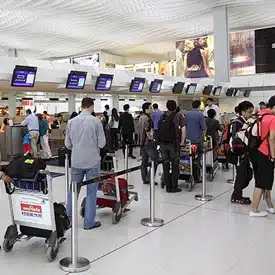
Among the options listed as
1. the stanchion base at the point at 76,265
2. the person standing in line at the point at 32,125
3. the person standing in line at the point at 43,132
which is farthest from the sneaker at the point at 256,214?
the person standing in line at the point at 43,132

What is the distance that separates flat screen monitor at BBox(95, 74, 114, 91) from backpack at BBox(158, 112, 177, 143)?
5.46 meters

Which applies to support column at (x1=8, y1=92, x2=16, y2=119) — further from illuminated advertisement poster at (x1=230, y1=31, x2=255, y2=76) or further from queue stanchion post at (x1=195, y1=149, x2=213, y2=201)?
illuminated advertisement poster at (x1=230, y1=31, x2=255, y2=76)

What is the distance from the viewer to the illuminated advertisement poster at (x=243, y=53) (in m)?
20.3

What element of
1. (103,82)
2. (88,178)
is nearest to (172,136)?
(88,178)

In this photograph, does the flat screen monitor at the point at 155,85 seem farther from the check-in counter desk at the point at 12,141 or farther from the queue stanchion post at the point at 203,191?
the queue stanchion post at the point at 203,191

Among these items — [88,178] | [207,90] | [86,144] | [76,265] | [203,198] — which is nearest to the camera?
[76,265]

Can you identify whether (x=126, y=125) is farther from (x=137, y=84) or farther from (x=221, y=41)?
(x=221, y=41)

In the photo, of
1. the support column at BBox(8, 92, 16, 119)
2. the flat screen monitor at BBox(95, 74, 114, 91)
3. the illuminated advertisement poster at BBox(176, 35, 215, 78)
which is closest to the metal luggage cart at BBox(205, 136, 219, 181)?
the flat screen monitor at BBox(95, 74, 114, 91)

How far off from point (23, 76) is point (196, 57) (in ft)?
48.9

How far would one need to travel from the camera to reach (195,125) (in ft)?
22.6

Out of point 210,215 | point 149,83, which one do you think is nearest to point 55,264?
point 210,215

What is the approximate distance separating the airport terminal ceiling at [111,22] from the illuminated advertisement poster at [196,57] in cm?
72

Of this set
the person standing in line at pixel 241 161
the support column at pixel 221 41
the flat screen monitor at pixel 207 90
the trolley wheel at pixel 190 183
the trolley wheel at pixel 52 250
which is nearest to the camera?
the trolley wheel at pixel 52 250

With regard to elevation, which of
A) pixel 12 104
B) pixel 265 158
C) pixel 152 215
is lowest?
pixel 152 215
